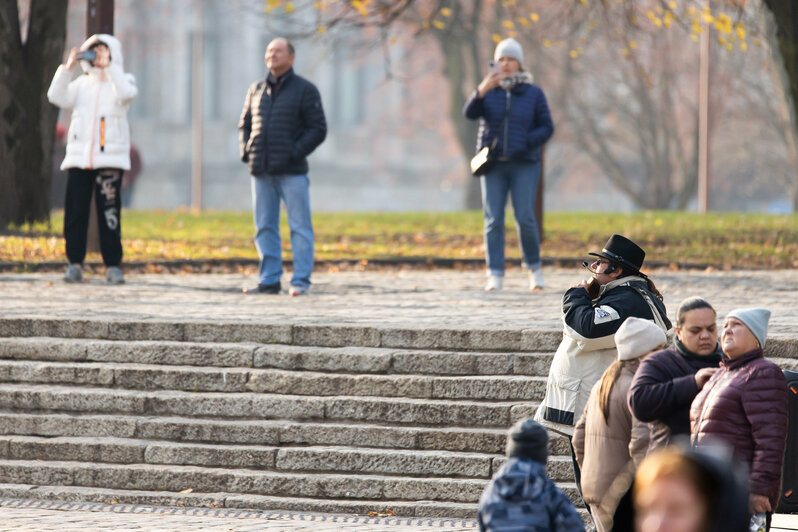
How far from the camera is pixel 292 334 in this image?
340 inches

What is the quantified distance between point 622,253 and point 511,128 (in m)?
4.70

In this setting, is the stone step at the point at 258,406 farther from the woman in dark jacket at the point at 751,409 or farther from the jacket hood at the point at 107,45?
the jacket hood at the point at 107,45

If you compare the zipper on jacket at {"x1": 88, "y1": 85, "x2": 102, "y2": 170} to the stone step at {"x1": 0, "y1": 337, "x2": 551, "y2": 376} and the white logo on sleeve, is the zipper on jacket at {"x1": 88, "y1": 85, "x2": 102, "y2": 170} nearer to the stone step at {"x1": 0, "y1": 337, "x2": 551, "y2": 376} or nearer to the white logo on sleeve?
the stone step at {"x1": 0, "y1": 337, "x2": 551, "y2": 376}

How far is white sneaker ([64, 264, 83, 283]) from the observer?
38.9 ft

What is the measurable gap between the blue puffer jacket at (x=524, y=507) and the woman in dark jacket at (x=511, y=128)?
6546 millimetres

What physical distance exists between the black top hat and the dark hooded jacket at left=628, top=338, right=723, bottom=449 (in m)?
0.64

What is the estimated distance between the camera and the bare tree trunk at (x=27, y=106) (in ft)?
53.1

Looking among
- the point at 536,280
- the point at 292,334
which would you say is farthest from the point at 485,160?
the point at 292,334

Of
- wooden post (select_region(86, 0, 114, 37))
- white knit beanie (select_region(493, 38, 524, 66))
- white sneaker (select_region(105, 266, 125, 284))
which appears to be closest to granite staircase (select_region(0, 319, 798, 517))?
white knit beanie (select_region(493, 38, 524, 66))

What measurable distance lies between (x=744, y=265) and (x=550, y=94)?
2984cm

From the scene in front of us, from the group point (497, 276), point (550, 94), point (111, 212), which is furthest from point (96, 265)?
point (550, 94)

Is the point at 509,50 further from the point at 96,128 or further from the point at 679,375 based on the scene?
the point at 679,375

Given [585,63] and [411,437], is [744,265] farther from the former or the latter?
[585,63]

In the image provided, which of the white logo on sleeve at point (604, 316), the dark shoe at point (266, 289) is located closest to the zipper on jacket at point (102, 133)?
the dark shoe at point (266, 289)
